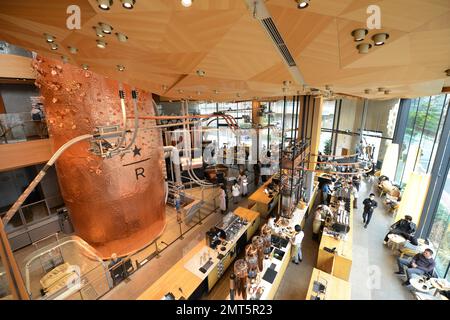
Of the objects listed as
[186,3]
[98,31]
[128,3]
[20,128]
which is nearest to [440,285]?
[186,3]

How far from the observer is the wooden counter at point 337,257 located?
569 centimetres

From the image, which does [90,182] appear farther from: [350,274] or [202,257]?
[350,274]

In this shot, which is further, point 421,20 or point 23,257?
point 23,257

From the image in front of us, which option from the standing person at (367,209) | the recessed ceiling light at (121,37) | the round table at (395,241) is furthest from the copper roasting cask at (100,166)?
the round table at (395,241)

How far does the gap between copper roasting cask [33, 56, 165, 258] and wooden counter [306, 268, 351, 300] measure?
19.2 ft

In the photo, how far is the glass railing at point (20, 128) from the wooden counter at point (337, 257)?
10.4m

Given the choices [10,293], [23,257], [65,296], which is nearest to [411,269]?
[10,293]

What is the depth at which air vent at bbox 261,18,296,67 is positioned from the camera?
1.71m

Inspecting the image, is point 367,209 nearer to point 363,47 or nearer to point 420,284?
point 420,284

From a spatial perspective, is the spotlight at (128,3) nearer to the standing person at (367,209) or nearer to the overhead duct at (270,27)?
the overhead duct at (270,27)

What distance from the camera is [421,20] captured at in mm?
1561

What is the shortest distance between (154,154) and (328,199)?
8.78 m

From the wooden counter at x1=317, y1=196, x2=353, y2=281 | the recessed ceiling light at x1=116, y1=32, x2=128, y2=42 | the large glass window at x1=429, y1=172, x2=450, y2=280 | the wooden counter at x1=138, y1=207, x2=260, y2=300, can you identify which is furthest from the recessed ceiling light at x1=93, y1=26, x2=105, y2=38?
the large glass window at x1=429, y1=172, x2=450, y2=280
